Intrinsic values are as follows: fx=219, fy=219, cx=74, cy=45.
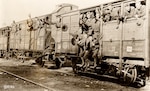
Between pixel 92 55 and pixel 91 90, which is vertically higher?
pixel 92 55

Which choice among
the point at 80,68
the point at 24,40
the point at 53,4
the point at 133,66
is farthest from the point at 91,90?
the point at 24,40

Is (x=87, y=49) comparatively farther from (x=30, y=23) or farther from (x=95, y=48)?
(x=30, y=23)

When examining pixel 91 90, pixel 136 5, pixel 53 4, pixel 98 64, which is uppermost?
pixel 53 4

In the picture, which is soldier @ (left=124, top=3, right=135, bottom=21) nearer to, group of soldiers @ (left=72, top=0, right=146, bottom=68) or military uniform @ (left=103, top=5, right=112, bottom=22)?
group of soldiers @ (left=72, top=0, right=146, bottom=68)

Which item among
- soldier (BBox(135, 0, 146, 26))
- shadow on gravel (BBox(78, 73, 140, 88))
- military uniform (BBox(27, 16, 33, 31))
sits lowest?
shadow on gravel (BBox(78, 73, 140, 88))

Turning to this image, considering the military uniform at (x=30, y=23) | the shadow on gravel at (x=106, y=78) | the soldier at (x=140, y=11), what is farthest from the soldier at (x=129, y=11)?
the military uniform at (x=30, y=23)

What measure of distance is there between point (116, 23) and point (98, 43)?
133 cm

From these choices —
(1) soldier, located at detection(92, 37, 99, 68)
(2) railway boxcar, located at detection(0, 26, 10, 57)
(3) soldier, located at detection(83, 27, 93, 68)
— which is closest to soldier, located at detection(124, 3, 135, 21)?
(1) soldier, located at detection(92, 37, 99, 68)

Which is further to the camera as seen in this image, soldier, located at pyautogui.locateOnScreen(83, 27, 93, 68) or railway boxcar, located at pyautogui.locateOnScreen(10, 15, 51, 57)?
railway boxcar, located at pyautogui.locateOnScreen(10, 15, 51, 57)

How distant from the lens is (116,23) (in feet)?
28.7

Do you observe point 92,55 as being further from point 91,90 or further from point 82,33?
point 91,90

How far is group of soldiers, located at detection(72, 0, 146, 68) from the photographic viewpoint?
8266mm

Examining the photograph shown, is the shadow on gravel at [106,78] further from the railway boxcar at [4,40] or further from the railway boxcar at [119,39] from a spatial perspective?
the railway boxcar at [4,40]

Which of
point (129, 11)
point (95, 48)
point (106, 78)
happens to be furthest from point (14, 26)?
point (129, 11)
